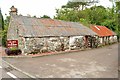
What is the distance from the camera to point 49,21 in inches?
1000

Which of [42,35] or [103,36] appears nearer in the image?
[42,35]

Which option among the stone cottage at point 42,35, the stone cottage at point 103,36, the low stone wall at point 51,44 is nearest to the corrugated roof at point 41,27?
the stone cottage at point 42,35

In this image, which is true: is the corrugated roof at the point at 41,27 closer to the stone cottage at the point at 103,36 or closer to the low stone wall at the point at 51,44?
the low stone wall at the point at 51,44

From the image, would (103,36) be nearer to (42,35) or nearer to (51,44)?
(51,44)

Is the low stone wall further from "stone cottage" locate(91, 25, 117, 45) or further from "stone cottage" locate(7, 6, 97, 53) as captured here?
"stone cottage" locate(91, 25, 117, 45)

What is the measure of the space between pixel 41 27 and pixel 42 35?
2.29m

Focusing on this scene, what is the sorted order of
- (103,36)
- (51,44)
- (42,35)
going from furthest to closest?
(103,36) → (51,44) → (42,35)

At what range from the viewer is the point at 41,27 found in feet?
73.4

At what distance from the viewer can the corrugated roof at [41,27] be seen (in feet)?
65.6

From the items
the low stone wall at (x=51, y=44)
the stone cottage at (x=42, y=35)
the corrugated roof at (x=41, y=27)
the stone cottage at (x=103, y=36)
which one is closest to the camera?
the low stone wall at (x=51, y=44)

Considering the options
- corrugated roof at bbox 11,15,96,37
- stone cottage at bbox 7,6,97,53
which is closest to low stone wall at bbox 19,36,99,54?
stone cottage at bbox 7,6,97,53

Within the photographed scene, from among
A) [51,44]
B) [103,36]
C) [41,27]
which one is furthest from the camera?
[103,36]

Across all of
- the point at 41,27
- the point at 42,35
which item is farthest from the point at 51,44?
the point at 41,27

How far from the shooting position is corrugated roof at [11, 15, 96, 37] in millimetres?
20000
